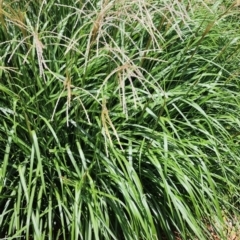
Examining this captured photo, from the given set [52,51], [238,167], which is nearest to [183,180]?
[238,167]

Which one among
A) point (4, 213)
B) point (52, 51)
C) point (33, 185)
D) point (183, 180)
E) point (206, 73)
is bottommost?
point (4, 213)

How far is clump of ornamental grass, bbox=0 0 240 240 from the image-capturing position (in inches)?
106

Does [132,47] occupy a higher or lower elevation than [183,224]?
higher

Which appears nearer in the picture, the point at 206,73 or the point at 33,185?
the point at 33,185

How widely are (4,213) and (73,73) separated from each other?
96cm

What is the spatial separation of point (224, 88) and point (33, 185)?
5.42ft

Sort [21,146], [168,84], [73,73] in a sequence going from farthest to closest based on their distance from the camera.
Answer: [168,84] < [73,73] < [21,146]

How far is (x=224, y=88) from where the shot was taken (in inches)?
141

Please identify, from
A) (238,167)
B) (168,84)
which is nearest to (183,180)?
(238,167)

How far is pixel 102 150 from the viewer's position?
2906mm

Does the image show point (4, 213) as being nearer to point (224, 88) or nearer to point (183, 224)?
point (183, 224)

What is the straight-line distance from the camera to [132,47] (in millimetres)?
3605

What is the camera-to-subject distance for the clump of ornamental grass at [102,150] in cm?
268

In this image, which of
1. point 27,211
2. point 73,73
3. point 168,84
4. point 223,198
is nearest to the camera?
point 27,211
